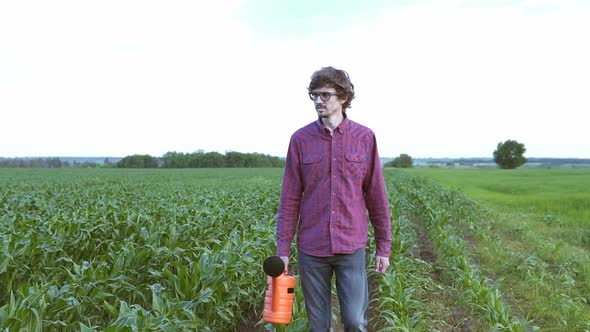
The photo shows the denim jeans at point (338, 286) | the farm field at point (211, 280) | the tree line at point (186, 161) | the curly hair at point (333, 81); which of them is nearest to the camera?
the curly hair at point (333, 81)

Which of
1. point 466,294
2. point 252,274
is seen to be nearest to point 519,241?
point 466,294

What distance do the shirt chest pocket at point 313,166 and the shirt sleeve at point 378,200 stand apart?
0.31 metres

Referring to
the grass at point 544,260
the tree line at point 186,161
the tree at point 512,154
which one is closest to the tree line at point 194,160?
the tree line at point 186,161

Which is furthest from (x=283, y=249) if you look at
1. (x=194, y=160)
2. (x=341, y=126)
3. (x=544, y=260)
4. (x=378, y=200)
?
(x=194, y=160)

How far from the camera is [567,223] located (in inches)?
470

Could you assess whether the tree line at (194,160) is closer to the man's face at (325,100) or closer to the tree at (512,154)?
the tree at (512,154)

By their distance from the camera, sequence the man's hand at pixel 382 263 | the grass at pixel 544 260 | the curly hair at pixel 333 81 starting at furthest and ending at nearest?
the grass at pixel 544 260 → the man's hand at pixel 382 263 → the curly hair at pixel 333 81

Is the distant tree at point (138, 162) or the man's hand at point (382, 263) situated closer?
the man's hand at point (382, 263)

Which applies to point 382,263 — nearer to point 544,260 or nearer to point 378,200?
point 378,200

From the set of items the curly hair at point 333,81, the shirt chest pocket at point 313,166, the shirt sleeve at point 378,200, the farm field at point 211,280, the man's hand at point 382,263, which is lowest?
the farm field at point 211,280

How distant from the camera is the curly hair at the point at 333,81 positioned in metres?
2.77

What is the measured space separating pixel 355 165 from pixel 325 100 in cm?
41

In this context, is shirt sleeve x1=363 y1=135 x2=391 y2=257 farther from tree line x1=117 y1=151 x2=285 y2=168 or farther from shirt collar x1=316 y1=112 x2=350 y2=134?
tree line x1=117 y1=151 x2=285 y2=168

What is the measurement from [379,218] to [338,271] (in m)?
0.40
